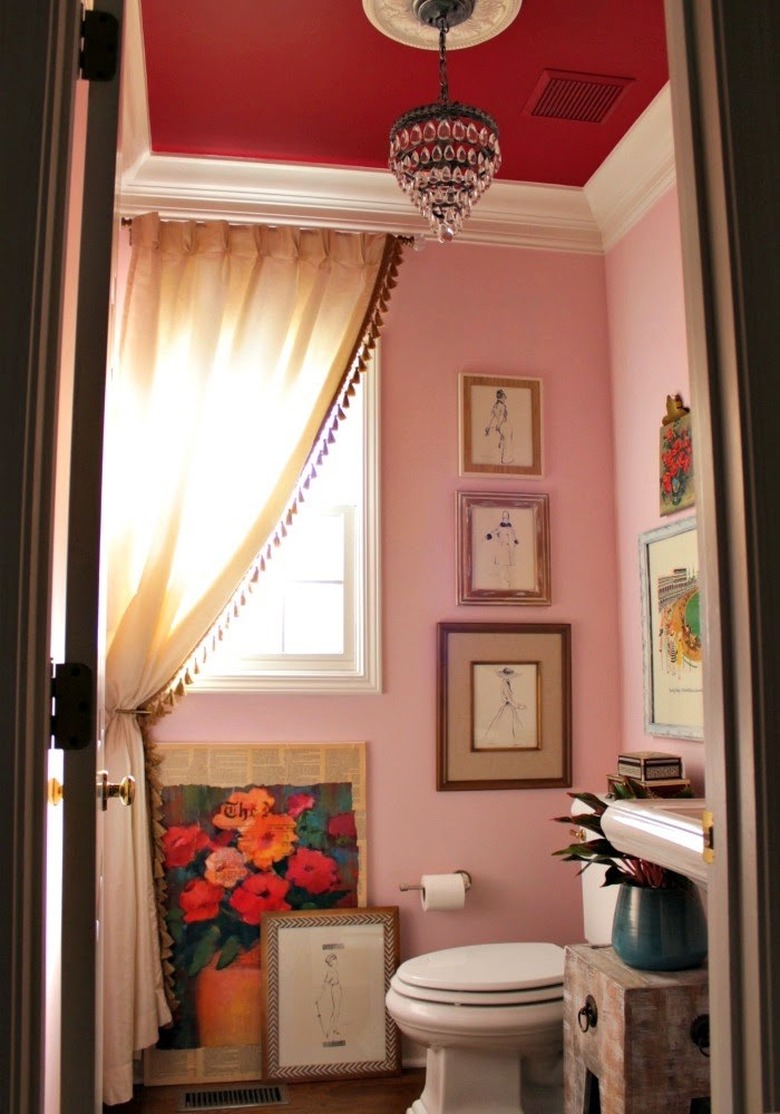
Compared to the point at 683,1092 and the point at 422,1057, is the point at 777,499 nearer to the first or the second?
the point at 683,1092

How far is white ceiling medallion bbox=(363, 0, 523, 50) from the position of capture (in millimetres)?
2471

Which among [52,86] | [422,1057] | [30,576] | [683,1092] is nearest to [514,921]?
[422,1057]

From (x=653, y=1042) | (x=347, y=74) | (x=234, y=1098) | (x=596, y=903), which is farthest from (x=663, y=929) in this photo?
(x=347, y=74)

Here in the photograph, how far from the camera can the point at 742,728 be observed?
47.1 inches

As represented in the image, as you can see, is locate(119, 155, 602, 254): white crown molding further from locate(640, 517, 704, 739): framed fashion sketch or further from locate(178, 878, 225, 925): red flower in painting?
locate(178, 878, 225, 925): red flower in painting

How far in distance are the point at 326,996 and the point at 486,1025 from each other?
71cm

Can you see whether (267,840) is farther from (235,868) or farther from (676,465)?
(676,465)

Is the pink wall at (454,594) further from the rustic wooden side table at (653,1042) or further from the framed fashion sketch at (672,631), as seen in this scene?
the rustic wooden side table at (653,1042)

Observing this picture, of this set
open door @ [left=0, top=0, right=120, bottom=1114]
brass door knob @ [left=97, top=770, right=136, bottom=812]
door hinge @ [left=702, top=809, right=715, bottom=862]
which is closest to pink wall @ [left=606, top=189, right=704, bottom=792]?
door hinge @ [left=702, top=809, right=715, bottom=862]

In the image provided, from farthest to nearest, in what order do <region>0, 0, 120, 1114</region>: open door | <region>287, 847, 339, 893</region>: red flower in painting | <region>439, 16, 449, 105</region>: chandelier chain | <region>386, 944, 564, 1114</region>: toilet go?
<region>287, 847, 339, 893</region>: red flower in painting, <region>386, 944, 564, 1114</region>: toilet, <region>439, 16, 449, 105</region>: chandelier chain, <region>0, 0, 120, 1114</region>: open door

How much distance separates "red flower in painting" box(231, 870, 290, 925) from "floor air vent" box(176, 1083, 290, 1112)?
46 cm

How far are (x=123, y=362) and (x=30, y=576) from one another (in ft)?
7.46

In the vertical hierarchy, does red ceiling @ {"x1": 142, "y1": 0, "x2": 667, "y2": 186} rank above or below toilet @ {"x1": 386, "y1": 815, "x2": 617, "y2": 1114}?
above

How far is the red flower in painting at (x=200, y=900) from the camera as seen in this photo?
312 cm
